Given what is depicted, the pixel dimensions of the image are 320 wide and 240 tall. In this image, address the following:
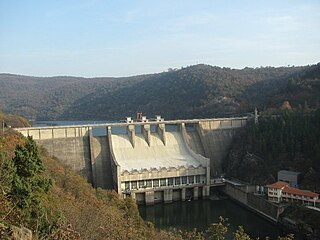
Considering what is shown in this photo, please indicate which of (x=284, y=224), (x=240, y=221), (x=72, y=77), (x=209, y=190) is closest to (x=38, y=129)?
(x=209, y=190)

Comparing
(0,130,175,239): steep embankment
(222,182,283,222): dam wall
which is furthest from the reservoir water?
(0,130,175,239): steep embankment

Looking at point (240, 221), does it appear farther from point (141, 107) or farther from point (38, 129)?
point (141, 107)

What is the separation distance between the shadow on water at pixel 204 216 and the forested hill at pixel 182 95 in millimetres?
17883

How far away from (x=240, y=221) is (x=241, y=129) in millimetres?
14002

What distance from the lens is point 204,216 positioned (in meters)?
27.8

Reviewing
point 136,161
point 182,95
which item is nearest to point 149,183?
point 136,161

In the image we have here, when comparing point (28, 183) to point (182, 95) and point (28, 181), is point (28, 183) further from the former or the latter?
point (182, 95)

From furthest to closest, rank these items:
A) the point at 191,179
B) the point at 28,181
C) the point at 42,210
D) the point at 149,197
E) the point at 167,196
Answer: the point at 191,179 < the point at 167,196 < the point at 149,197 < the point at 28,181 < the point at 42,210

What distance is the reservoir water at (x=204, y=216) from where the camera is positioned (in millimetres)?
24784

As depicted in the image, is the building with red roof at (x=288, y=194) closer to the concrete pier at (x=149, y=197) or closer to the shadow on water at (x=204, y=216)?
the shadow on water at (x=204, y=216)

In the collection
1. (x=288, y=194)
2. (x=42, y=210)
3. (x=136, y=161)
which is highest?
(x=42, y=210)

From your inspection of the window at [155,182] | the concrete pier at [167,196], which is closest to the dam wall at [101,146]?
the window at [155,182]

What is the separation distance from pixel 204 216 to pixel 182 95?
1860 inches

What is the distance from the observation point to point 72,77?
165875mm
